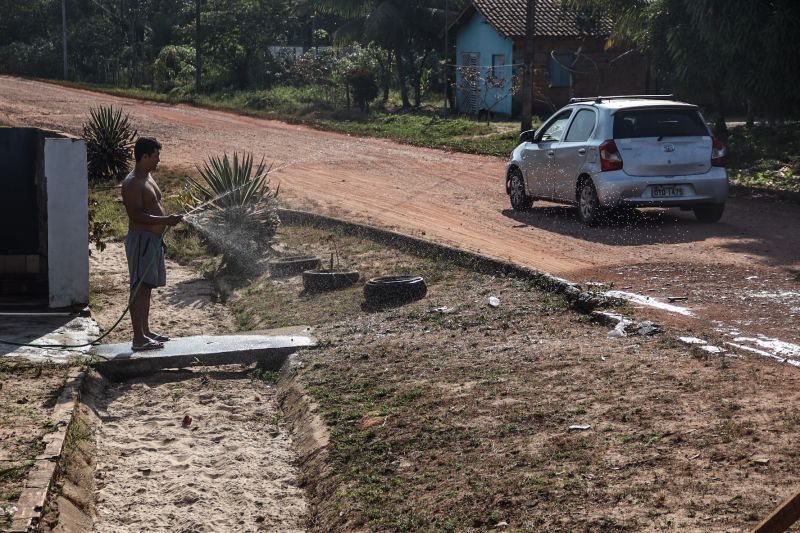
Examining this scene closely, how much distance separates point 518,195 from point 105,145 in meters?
9.10

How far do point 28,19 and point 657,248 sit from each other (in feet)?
184

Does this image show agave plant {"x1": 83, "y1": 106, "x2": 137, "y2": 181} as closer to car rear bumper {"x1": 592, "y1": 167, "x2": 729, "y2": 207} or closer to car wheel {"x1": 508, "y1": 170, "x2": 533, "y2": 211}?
car wheel {"x1": 508, "y1": 170, "x2": 533, "y2": 211}

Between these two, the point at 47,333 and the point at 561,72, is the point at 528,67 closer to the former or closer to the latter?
the point at 561,72

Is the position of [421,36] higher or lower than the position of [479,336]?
higher

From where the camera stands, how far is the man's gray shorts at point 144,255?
9055 mm

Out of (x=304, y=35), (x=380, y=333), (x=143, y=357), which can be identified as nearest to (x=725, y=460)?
(x=380, y=333)

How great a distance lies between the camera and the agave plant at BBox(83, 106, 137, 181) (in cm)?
2092

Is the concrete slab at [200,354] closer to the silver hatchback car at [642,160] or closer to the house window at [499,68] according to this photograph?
the silver hatchback car at [642,160]

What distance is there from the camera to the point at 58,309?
1043 centimetres

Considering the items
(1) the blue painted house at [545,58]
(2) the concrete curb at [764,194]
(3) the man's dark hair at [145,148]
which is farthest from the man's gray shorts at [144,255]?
(1) the blue painted house at [545,58]

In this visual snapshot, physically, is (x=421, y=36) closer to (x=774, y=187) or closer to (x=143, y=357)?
(x=774, y=187)

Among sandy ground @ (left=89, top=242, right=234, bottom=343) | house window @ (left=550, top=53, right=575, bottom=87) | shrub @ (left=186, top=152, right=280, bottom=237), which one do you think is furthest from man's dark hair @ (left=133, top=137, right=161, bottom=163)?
house window @ (left=550, top=53, right=575, bottom=87)

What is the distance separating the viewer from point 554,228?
46.2 ft

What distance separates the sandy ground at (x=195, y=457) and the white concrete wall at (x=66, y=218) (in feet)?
6.38
